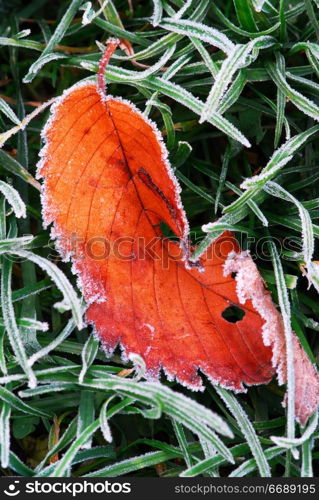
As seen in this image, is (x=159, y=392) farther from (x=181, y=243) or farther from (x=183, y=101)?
(x=183, y=101)

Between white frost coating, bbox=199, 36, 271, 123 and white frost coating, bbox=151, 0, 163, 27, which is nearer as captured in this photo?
white frost coating, bbox=199, 36, 271, 123

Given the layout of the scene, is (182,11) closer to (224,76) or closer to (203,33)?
(203,33)

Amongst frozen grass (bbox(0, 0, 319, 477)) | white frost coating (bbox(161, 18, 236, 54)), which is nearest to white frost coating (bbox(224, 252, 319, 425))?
frozen grass (bbox(0, 0, 319, 477))

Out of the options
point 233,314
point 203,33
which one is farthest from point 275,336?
point 203,33

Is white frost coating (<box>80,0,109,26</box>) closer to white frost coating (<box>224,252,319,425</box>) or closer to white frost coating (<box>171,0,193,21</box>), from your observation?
white frost coating (<box>171,0,193,21</box>)

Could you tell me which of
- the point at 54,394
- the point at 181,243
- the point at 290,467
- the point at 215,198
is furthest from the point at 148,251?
the point at 290,467

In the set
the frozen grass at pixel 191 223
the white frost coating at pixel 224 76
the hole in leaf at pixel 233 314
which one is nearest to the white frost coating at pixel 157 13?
the frozen grass at pixel 191 223
